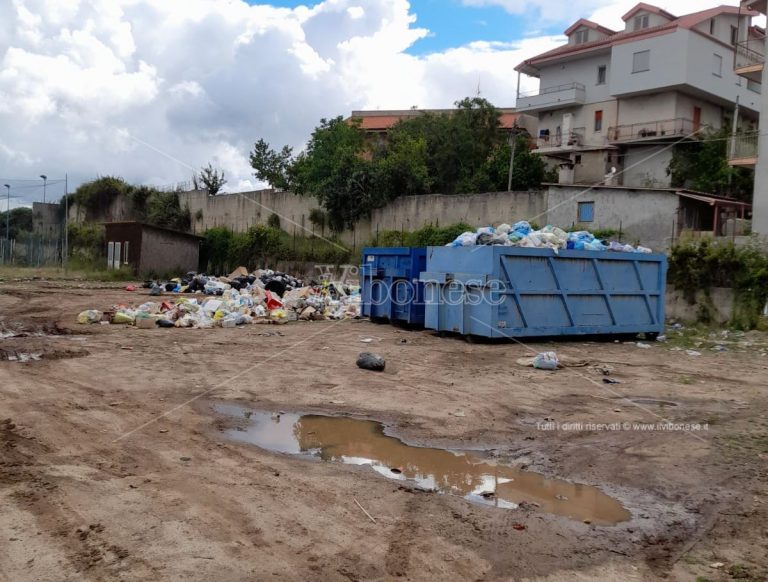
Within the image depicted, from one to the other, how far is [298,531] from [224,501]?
63 cm

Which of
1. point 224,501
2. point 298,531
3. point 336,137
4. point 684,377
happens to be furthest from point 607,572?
point 336,137

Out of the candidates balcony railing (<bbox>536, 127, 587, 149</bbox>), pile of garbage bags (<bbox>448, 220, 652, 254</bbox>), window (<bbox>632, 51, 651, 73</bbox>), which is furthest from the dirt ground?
balcony railing (<bbox>536, 127, 587, 149</bbox>)

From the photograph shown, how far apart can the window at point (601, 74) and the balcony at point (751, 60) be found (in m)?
6.52

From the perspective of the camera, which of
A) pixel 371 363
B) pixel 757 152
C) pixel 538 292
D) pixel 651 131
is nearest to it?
pixel 371 363

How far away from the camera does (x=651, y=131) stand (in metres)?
32.0

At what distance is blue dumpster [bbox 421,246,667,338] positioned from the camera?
11.0m

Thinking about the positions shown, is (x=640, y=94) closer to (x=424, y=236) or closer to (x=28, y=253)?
(x=424, y=236)

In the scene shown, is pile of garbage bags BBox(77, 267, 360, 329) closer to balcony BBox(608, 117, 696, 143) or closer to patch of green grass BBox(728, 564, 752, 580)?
patch of green grass BBox(728, 564, 752, 580)

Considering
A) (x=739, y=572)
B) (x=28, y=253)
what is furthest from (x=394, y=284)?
(x=28, y=253)

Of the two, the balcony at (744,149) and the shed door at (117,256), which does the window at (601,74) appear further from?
the shed door at (117,256)

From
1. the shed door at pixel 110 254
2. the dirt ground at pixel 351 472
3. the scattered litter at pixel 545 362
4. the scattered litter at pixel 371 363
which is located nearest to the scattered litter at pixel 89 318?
the dirt ground at pixel 351 472

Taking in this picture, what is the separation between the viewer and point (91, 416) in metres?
5.88

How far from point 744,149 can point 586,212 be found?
19.5 ft

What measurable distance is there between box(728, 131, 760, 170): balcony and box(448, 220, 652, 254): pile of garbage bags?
12.8 meters
